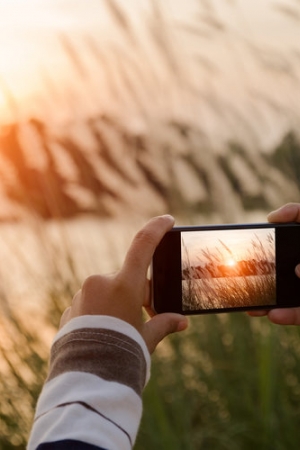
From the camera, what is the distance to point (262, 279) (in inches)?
37.4

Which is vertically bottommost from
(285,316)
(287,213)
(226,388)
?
(226,388)

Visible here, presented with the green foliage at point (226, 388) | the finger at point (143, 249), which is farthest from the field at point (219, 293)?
the green foliage at point (226, 388)

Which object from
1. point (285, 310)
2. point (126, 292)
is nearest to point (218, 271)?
point (285, 310)

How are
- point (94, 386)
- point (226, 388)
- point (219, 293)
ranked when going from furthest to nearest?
point (226, 388)
point (219, 293)
point (94, 386)

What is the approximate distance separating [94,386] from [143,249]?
141 mm

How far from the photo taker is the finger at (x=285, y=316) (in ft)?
3.10

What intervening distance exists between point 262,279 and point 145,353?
11.0 inches

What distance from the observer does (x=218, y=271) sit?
897 millimetres

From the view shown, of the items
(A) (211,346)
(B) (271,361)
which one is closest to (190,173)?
(A) (211,346)

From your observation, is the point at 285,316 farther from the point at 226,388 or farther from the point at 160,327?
the point at 226,388

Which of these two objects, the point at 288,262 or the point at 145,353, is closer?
the point at 145,353

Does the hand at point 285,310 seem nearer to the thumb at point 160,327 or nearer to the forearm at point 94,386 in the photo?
the thumb at point 160,327

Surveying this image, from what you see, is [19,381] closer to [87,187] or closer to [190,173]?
[87,187]

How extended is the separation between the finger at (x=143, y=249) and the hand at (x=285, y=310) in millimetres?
210
